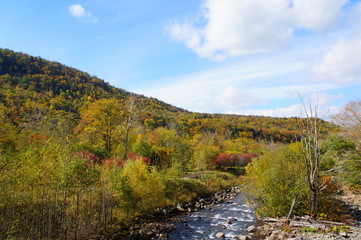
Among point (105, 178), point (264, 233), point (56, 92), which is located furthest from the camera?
point (56, 92)

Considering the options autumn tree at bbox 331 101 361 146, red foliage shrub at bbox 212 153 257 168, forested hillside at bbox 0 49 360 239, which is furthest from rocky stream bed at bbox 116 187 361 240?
red foliage shrub at bbox 212 153 257 168

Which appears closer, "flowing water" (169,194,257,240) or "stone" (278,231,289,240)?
"stone" (278,231,289,240)

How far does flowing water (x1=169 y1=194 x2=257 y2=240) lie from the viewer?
1830 cm

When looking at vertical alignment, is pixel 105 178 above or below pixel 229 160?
above

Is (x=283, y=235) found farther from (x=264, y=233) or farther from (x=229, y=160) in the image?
(x=229, y=160)

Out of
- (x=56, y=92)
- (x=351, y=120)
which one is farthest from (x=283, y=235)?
(x=56, y=92)

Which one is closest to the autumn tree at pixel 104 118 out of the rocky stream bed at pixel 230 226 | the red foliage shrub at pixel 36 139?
the red foliage shrub at pixel 36 139

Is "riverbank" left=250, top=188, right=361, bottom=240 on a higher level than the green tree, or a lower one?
lower

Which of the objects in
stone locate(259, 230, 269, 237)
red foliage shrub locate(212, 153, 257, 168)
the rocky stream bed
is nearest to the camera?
the rocky stream bed

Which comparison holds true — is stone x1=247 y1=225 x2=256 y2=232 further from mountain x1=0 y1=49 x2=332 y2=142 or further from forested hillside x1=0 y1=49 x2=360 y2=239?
mountain x1=0 y1=49 x2=332 y2=142

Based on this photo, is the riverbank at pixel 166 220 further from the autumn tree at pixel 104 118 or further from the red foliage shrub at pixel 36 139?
the autumn tree at pixel 104 118

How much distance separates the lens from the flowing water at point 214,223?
1830cm

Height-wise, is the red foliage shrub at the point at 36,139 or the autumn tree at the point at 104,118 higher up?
the autumn tree at the point at 104,118

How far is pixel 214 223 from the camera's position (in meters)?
21.4
